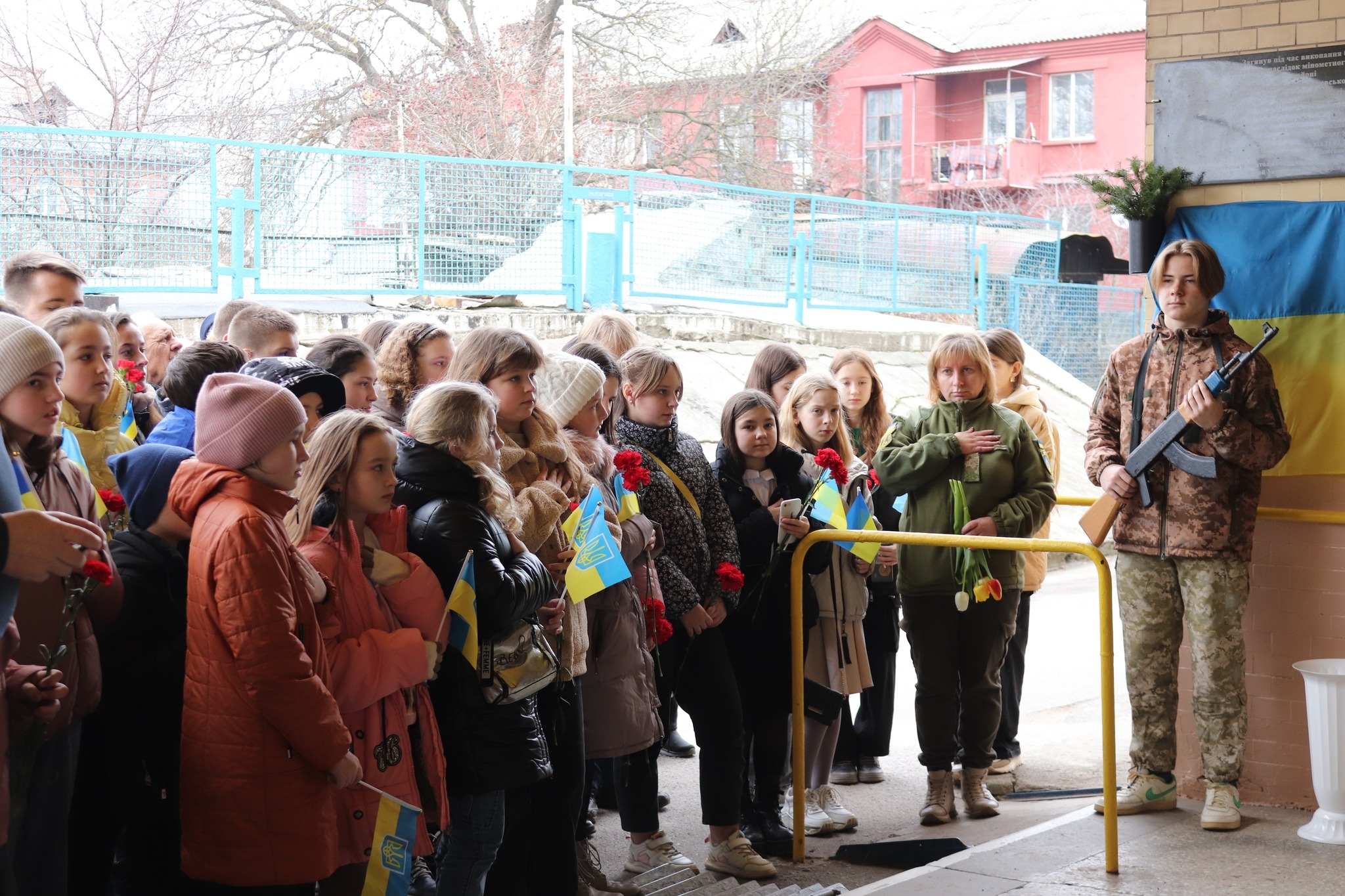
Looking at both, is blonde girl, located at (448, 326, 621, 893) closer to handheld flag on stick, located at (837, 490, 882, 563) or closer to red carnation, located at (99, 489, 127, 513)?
red carnation, located at (99, 489, 127, 513)

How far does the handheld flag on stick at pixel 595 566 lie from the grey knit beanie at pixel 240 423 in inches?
43.1

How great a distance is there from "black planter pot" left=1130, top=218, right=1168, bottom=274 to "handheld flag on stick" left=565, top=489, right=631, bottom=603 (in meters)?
2.66

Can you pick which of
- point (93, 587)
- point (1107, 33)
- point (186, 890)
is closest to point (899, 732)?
point (186, 890)

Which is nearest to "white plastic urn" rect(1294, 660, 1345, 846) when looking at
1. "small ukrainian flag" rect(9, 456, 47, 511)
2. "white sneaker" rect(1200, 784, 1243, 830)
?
"white sneaker" rect(1200, 784, 1243, 830)

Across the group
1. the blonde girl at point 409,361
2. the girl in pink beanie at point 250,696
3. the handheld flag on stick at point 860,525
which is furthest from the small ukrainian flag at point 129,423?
the handheld flag on stick at point 860,525

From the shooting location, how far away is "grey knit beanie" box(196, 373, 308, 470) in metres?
3.08

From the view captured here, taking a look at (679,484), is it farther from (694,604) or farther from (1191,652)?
(1191,652)

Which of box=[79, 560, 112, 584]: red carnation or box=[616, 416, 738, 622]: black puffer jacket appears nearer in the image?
box=[79, 560, 112, 584]: red carnation

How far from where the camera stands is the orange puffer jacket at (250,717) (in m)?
2.93

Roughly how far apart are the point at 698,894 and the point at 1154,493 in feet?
7.29

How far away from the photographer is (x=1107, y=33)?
3197cm

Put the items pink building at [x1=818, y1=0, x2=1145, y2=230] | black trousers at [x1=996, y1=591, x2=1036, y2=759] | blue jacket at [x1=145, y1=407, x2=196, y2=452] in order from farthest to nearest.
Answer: pink building at [x1=818, y1=0, x2=1145, y2=230] < black trousers at [x1=996, y1=591, x2=1036, y2=759] < blue jacket at [x1=145, y1=407, x2=196, y2=452]

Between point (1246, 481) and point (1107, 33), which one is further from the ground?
point (1107, 33)

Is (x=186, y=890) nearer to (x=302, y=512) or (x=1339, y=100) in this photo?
(x=302, y=512)
